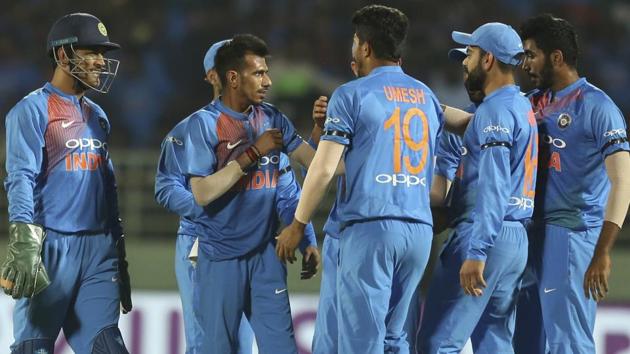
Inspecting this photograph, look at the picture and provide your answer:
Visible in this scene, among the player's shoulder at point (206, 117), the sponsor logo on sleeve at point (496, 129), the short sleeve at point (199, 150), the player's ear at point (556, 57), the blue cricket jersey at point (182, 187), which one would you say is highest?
the player's ear at point (556, 57)

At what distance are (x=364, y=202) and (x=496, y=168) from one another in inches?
26.4

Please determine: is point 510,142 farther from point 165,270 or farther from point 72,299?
point 165,270

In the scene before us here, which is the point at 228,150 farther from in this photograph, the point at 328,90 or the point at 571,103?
the point at 328,90

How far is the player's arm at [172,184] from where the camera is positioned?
258 inches

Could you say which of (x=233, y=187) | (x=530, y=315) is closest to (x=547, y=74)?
(x=530, y=315)

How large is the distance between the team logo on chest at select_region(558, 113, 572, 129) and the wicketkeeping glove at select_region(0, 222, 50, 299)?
2.68m

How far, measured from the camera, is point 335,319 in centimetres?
609

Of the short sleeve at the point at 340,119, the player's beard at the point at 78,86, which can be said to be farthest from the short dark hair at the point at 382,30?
the player's beard at the point at 78,86

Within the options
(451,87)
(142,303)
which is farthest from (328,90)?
(142,303)

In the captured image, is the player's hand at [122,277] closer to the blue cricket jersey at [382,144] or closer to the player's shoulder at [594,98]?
the blue cricket jersey at [382,144]

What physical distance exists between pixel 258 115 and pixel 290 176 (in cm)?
39

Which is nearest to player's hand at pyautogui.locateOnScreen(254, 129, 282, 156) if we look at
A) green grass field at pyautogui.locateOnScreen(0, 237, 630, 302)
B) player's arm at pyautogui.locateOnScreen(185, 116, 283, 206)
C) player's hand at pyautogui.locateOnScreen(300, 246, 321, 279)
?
player's arm at pyautogui.locateOnScreen(185, 116, 283, 206)

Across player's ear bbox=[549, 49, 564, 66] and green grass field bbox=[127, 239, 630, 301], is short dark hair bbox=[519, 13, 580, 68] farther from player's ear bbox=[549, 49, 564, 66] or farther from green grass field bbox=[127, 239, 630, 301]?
green grass field bbox=[127, 239, 630, 301]

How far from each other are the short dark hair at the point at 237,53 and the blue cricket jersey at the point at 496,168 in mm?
1185
